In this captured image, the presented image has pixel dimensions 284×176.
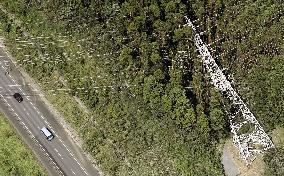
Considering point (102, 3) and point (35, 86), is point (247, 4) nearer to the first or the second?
point (102, 3)

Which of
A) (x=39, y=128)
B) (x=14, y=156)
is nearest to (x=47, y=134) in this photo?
(x=39, y=128)

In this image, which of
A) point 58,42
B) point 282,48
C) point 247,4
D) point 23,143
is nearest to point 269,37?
point 282,48

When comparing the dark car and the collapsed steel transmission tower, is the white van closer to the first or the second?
the dark car

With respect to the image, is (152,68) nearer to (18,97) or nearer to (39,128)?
(39,128)

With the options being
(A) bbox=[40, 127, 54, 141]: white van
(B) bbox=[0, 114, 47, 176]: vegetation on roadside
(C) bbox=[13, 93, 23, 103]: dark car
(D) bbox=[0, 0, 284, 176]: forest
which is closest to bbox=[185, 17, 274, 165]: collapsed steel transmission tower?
(D) bbox=[0, 0, 284, 176]: forest

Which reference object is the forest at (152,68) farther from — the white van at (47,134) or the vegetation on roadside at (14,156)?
the vegetation on roadside at (14,156)
